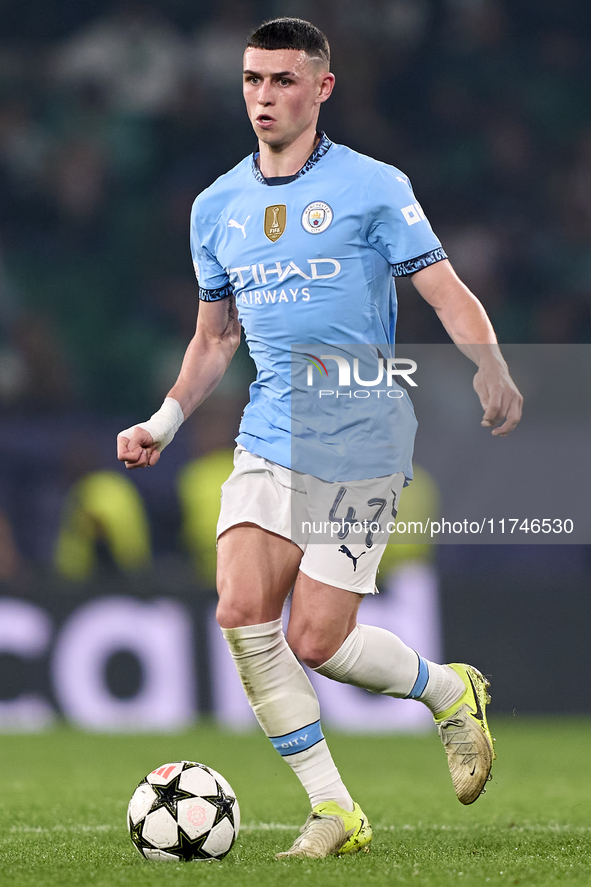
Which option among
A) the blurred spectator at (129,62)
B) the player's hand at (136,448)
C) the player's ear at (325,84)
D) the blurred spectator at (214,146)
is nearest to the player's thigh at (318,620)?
the player's hand at (136,448)

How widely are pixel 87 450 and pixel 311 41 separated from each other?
207 inches

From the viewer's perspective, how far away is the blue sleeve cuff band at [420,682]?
153 inches

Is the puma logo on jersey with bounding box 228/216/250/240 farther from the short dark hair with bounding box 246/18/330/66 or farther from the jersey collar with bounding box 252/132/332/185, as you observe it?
the short dark hair with bounding box 246/18/330/66

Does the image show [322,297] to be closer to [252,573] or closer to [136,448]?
[136,448]

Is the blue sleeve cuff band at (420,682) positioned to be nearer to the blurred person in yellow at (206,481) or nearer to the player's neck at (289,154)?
the player's neck at (289,154)

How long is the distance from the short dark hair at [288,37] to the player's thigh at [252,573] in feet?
4.58

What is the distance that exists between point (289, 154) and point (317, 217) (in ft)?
0.78

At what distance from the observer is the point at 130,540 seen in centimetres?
833

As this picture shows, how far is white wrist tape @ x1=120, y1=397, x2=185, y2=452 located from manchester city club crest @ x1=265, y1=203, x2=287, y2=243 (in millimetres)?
587

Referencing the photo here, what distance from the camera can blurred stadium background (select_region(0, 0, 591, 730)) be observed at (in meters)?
7.68

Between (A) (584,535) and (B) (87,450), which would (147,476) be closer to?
(B) (87,450)

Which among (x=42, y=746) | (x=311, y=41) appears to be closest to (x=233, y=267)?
(x=311, y=41)

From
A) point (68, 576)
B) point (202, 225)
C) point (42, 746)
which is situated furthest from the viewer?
point (68, 576)

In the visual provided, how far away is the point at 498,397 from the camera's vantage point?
3457 millimetres
